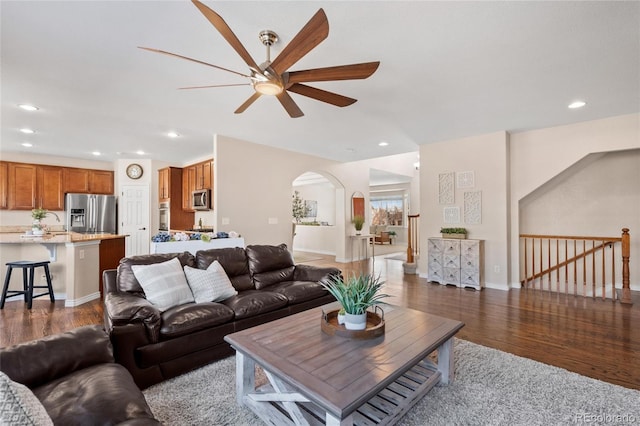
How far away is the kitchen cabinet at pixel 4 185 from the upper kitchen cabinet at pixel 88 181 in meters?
0.91

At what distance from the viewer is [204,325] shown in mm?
2348

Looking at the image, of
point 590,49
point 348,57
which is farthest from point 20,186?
point 590,49

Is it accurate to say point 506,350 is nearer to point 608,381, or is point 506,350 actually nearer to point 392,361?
point 608,381

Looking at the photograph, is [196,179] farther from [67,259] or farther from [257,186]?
[67,259]

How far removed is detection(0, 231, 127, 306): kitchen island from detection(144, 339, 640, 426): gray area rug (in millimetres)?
3024

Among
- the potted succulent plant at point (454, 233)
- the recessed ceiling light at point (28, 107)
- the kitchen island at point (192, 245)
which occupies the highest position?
the recessed ceiling light at point (28, 107)

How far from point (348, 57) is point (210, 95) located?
1.77 m

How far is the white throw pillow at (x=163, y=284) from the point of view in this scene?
2461 mm

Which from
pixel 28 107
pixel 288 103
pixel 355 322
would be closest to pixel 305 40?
pixel 288 103

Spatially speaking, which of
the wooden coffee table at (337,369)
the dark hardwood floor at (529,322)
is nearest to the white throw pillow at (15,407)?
the wooden coffee table at (337,369)

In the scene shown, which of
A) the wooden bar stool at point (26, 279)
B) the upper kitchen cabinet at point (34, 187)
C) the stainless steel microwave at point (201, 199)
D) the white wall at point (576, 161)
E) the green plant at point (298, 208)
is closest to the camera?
the wooden bar stool at point (26, 279)

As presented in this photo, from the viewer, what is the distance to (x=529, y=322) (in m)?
3.35

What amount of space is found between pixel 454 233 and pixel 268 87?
14.3ft

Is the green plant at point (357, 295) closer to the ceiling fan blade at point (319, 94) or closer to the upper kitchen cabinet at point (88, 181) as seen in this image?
the ceiling fan blade at point (319, 94)
